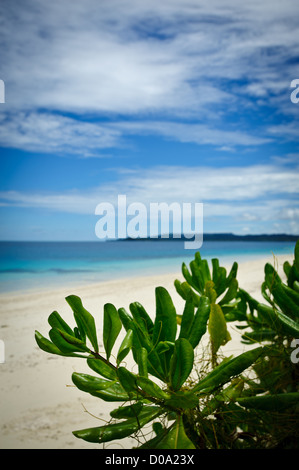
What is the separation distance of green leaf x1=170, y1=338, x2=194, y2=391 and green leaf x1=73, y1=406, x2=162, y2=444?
0.09 m

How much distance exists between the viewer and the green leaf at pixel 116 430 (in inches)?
30.0

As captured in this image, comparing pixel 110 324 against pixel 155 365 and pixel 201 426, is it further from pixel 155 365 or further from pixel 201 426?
pixel 201 426

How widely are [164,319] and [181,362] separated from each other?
14 centimetres

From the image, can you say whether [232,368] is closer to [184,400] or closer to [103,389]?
[184,400]

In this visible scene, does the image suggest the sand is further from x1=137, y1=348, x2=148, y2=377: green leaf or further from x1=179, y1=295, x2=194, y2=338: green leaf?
x1=137, y1=348, x2=148, y2=377: green leaf

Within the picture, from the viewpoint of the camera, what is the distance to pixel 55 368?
329 centimetres

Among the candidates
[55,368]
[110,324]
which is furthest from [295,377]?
[55,368]

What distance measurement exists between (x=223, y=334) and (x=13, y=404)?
80.4 inches

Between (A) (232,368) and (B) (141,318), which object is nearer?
(A) (232,368)

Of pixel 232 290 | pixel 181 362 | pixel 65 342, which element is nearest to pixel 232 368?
pixel 181 362

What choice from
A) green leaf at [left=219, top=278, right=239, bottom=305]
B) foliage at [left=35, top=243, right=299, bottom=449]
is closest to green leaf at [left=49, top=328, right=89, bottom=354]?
foliage at [left=35, top=243, right=299, bottom=449]

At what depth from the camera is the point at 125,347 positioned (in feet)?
2.30

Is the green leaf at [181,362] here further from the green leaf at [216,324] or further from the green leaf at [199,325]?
the green leaf at [216,324]

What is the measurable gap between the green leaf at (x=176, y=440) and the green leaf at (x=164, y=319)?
7.0 inches
